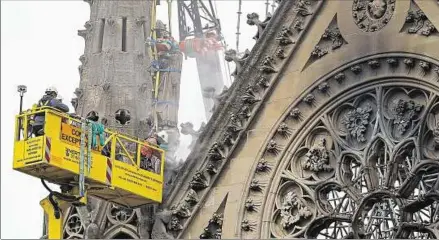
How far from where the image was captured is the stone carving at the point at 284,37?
111 ft

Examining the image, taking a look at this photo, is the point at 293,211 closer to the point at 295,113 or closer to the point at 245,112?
A: the point at 295,113

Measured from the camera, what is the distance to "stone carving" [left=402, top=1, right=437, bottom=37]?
31.7 meters

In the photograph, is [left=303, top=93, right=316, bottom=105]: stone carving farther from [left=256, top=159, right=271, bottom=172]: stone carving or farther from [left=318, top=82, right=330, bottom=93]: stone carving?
[left=256, top=159, right=271, bottom=172]: stone carving

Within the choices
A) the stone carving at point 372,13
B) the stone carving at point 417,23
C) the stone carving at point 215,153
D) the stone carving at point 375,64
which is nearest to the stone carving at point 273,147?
the stone carving at point 215,153

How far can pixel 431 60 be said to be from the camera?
31.5 meters

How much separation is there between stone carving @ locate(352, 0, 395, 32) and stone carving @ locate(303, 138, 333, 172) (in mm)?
1912

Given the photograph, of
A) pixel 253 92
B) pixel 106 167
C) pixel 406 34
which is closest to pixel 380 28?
pixel 406 34

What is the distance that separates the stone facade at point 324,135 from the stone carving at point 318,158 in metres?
0.02

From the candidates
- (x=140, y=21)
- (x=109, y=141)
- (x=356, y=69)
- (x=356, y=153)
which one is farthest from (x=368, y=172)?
(x=140, y=21)

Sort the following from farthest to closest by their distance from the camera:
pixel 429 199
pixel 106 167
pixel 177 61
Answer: pixel 177 61 → pixel 106 167 → pixel 429 199

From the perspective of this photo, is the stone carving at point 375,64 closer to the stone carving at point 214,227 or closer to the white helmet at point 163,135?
the stone carving at point 214,227

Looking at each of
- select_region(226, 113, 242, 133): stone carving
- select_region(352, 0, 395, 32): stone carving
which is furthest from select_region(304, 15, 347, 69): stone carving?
select_region(226, 113, 242, 133): stone carving

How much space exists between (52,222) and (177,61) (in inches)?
239

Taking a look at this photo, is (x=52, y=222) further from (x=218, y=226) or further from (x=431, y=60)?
(x=431, y=60)
